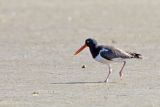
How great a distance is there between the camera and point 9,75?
1471 centimetres

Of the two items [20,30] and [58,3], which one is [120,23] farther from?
[58,3]

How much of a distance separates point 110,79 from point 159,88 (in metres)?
1.48

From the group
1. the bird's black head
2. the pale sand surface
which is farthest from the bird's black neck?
the pale sand surface

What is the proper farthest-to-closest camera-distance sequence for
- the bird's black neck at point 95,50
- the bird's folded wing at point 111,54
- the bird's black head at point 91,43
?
the bird's black head at point 91,43, the bird's black neck at point 95,50, the bird's folded wing at point 111,54

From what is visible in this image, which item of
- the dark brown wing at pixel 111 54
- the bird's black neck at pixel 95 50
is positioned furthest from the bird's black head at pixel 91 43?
the dark brown wing at pixel 111 54

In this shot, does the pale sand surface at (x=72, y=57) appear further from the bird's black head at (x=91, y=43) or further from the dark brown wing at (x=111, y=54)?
the bird's black head at (x=91, y=43)

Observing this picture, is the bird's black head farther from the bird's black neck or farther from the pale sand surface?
the pale sand surface

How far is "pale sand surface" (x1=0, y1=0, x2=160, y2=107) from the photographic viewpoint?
1238cm

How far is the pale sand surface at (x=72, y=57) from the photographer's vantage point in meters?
12.4

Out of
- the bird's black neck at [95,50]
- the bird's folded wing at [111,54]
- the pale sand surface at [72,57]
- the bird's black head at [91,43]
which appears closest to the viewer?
the pale sand surface at [72,57]

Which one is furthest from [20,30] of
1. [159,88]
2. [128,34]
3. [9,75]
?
[159,88]

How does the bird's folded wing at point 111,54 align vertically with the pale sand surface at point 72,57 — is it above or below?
above

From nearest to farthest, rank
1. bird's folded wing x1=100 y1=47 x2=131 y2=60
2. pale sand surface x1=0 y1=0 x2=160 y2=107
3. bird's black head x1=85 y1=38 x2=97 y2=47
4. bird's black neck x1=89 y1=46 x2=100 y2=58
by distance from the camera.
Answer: pale sand surface x1=0 y1=0 x2=160 y2=107
bird's folded wing x1=100 y1=47 x2=131 y2=60
bird's black neck x1=89 y1=46 x2=100 y2=58
bird's black head x1=85 y1=38 x2=97 y2=47

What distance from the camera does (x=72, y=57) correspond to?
17406 millimetres
